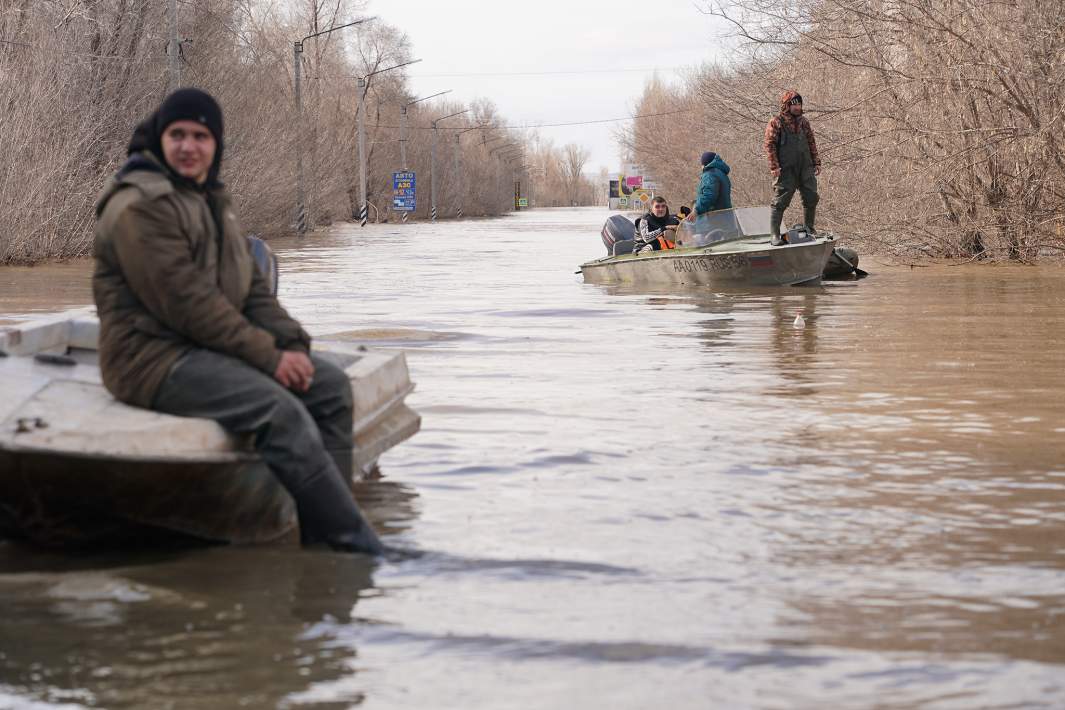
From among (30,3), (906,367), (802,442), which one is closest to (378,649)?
(802,442)

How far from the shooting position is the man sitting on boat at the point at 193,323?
5.75 metres

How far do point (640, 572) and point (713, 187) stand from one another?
15589 mm

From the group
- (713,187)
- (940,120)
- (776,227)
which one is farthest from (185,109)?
(940,120)

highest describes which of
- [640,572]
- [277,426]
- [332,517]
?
[277,426]

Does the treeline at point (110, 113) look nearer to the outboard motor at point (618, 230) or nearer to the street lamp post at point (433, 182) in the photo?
the outboard motor at point (618, 230)

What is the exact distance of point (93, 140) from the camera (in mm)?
34750

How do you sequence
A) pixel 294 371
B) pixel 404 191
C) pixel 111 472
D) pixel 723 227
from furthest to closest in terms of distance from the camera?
pixel 404 191, pixel 723 227, pixel 294 371, pixel 111 472

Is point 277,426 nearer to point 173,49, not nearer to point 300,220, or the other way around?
point 173,49

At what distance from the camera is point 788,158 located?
21.3 meters

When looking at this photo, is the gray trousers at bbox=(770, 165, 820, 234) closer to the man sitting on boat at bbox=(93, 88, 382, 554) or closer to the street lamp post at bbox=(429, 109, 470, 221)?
the man sitting on boat at bbox=(93, 88, 382, 554)

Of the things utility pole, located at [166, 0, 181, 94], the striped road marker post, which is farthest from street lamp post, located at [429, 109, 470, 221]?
utility pole, located at [166, 0, 181, 94]

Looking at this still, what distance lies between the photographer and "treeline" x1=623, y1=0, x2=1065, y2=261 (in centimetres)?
2300

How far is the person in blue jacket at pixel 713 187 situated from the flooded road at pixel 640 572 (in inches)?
361

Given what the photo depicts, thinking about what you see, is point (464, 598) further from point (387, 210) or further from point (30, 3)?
point (387, 210)
